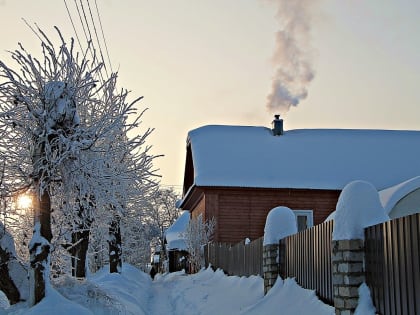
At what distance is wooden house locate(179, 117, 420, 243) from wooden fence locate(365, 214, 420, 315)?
20262 mm

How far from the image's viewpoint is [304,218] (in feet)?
93.2

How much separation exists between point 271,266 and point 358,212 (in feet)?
17.5

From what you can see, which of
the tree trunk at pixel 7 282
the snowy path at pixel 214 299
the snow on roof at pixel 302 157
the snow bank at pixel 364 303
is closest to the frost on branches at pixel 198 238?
the snow on roof at pixel 302 157

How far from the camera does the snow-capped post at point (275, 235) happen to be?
513 inches

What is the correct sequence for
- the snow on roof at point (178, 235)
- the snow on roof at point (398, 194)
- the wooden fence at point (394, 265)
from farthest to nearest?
the snow on roof at point (178, 235) → the snow on roof at point (398, 194) → the wooden fence at point (394, 265)

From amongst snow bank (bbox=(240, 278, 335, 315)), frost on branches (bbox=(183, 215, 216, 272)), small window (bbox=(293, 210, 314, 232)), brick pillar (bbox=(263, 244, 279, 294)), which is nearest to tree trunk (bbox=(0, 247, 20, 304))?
snow bank (bbox=(240, 278, 335, 315))

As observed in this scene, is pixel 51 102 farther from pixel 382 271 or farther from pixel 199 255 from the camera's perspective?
pixel 199 255

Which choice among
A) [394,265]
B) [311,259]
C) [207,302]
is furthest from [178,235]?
[394,265]

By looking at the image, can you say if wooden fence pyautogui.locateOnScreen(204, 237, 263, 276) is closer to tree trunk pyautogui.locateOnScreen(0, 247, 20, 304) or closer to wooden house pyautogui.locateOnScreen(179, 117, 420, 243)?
wooden house pyautogui.locateOnScreen(179, 117, 420, 243)

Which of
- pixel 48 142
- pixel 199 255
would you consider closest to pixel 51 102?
pixel 48 142

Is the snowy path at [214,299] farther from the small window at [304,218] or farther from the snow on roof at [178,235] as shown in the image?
the snow on roof at [178,235]

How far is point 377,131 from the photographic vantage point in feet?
112

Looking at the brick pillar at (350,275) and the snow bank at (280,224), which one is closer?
the brick pillar at (350,275)

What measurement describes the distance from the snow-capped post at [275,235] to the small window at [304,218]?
14.9m
